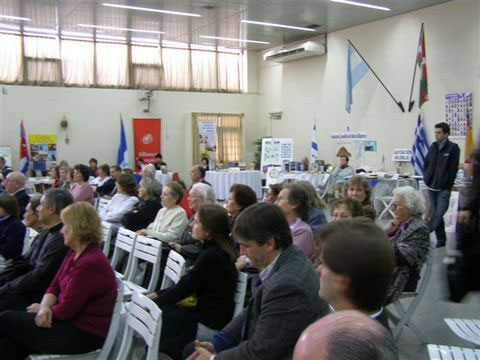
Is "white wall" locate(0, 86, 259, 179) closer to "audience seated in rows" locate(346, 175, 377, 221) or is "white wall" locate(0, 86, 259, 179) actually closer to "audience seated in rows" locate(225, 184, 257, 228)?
"audience seated in rows" locate(225, 184, 257, 228)

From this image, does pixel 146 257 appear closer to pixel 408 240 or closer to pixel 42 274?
pixel 42 274

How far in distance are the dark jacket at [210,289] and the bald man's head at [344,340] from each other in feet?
6.51

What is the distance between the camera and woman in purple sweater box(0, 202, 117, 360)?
260 centimetres

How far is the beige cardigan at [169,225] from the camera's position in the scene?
449 centimetres

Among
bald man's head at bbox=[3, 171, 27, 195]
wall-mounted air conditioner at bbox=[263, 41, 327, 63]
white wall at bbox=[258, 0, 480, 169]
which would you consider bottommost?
bald man's head at bbox=[3, 171, 27, 195]

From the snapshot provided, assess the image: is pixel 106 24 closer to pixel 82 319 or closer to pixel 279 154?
pixel 279 154

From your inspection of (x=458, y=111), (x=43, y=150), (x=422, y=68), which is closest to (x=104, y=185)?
(x=43, y=150)

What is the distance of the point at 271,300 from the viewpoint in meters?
1.94

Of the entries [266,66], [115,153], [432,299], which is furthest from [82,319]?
[266,66]

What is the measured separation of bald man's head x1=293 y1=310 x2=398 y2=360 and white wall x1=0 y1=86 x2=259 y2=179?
12923mm

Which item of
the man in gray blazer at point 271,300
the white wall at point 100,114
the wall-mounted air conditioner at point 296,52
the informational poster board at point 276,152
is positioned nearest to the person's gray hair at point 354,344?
the man in gray blazer at point 271,300

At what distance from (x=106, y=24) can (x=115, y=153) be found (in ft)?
11.4

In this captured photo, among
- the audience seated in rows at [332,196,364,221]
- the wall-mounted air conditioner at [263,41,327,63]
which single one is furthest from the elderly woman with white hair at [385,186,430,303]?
the wall-mounted air conditioner at [263,41,327,63]

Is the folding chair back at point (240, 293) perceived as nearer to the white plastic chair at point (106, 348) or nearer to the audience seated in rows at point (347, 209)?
the white plastic chair at point (106, 348)
